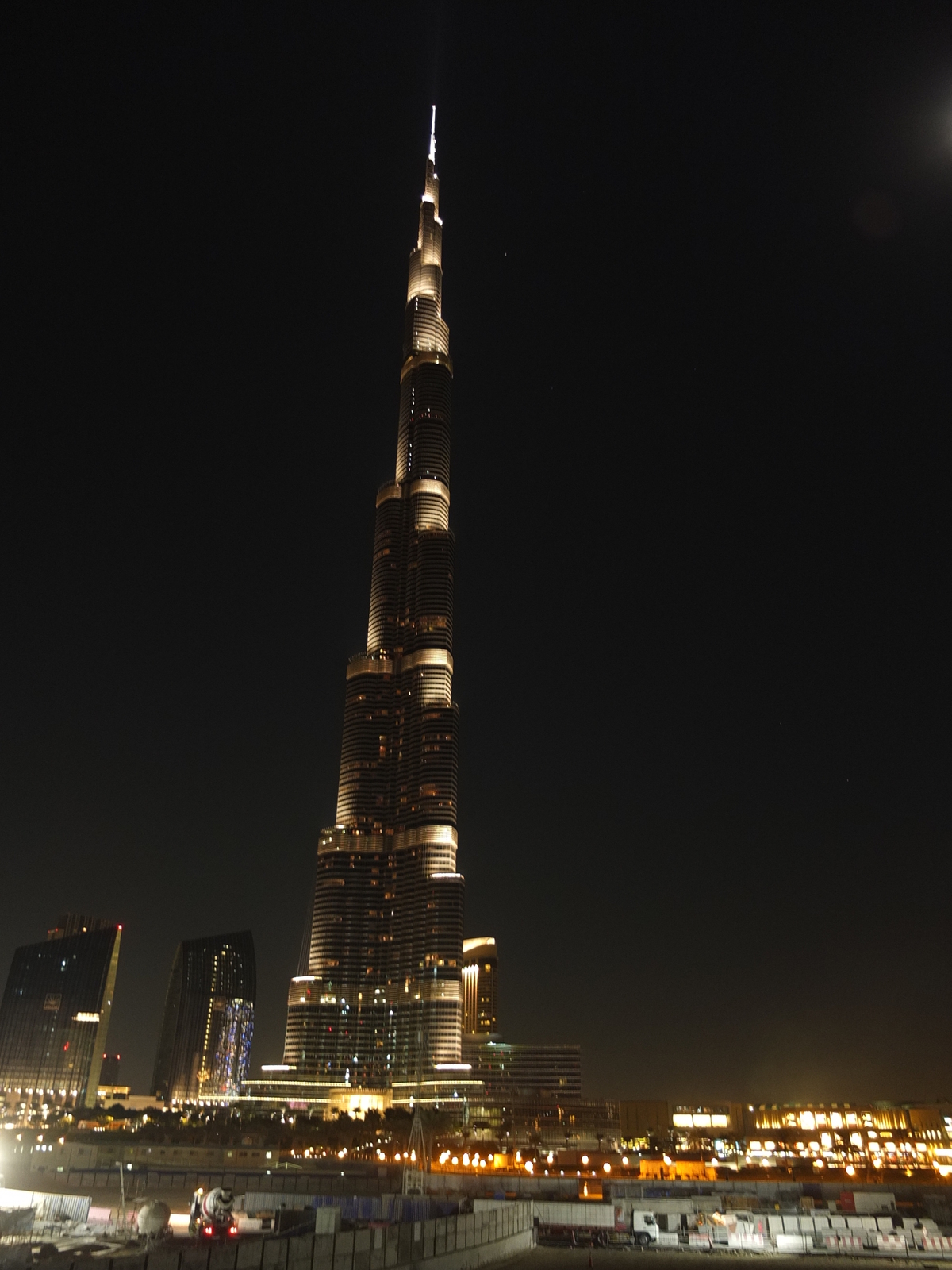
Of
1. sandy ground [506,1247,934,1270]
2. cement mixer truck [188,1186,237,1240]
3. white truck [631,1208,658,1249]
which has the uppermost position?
cement mixer truck [188,1186,237,1240]

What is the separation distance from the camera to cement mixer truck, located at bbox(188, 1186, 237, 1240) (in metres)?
47.1

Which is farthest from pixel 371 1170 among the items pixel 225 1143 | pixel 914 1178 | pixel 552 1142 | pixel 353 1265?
pixel 552 1142

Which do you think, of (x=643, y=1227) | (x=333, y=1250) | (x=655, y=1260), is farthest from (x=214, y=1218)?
(x=643, y=1227)

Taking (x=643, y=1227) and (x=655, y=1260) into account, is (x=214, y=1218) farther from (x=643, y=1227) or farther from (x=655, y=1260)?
(x=643, y=1227)

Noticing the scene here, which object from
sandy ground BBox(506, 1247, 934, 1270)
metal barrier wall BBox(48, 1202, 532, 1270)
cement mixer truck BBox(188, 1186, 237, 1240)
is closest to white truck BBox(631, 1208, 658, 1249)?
sandy ground BBox(506, 1247, 934, 1270)

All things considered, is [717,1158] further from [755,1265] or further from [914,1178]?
[755,1265]

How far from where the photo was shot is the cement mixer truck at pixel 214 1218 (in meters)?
47.1

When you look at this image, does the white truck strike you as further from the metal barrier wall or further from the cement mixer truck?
the cement mixer truck

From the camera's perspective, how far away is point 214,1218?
155 feet

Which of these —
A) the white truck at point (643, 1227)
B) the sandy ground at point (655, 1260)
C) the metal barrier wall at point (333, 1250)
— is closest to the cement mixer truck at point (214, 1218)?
the metal barrier wall at point (333, 1250)

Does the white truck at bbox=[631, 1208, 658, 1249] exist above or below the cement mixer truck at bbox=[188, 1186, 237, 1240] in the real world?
below

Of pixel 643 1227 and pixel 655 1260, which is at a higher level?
pixel 643 1227

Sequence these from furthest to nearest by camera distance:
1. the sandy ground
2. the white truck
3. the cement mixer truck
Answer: the white truck → the sandy ground → the cement mixer truck

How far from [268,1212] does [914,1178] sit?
302 ft
